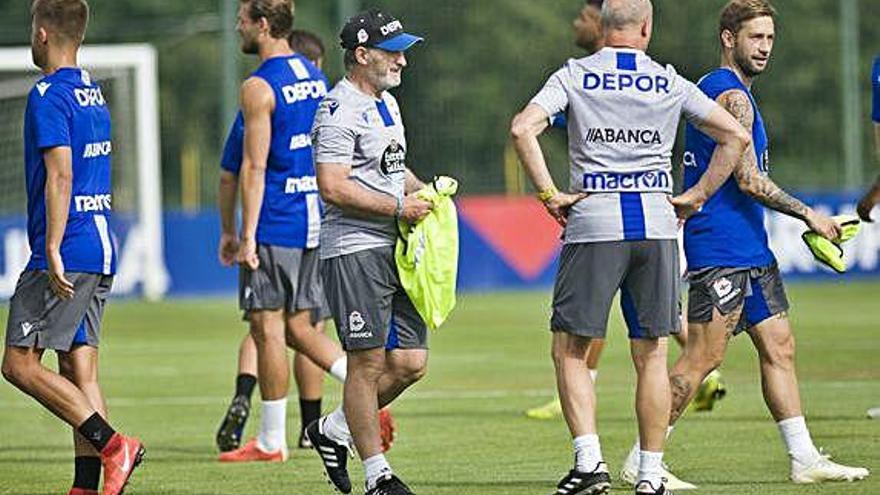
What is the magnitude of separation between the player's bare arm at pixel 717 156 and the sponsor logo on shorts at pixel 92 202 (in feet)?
8.63

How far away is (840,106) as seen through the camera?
32.2 metres

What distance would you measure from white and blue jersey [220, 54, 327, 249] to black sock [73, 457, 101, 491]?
243cm

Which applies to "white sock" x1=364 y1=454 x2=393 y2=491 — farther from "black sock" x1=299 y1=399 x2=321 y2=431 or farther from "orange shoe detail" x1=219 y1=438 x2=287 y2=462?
"black sock" x1=299 y1=399 x2=321 y2=431

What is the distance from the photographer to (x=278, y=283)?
11789 mm

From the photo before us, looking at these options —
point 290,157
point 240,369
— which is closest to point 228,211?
point 290,157

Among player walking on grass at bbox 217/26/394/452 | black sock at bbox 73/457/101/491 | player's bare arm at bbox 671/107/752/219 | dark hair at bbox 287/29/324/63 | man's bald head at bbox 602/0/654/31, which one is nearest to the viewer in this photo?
man's bald head at bbox 602/0/654/31

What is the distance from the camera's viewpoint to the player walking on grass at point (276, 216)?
38.0 ft

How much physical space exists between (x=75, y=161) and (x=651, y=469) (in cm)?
293

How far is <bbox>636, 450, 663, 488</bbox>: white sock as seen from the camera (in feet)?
29.1

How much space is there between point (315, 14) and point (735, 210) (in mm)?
25358

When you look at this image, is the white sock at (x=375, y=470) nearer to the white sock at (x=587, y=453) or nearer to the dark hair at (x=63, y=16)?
the white sock at (x=587, y=453)

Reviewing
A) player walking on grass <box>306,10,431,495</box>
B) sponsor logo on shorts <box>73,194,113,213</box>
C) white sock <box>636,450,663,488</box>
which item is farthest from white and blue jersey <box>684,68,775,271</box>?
sponsor logo on shorts <box>73,194,113,213</box>

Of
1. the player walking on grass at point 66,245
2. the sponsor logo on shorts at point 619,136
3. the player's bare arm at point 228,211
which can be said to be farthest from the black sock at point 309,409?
the sponsor logo on shorts at point 619,136

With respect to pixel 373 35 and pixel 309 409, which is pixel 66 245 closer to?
pixel 373 35
